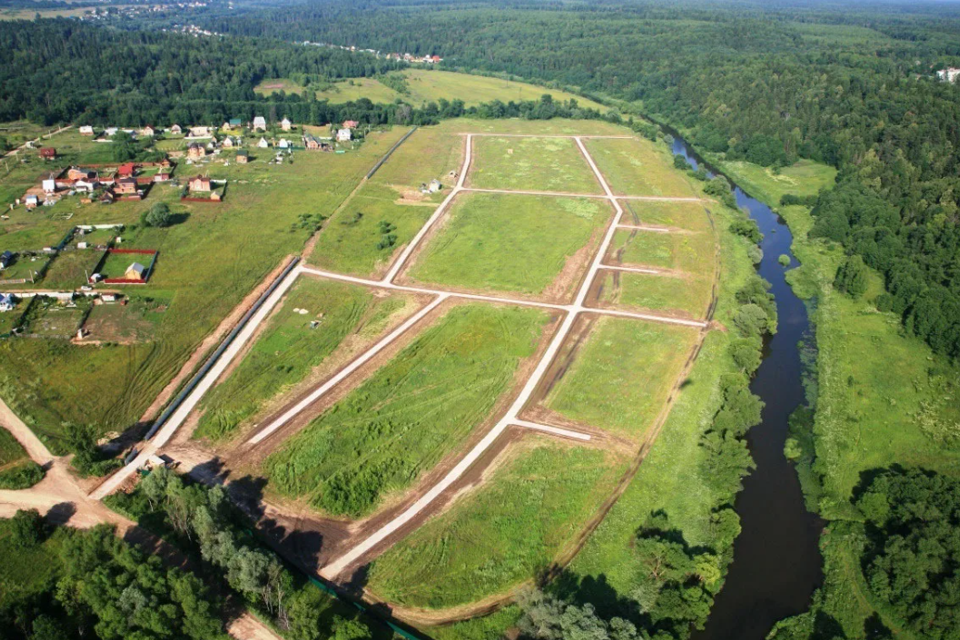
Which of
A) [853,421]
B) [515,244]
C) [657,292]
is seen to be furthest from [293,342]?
[853,421]

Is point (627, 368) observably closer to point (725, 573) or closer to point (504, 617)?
point (725, 573)

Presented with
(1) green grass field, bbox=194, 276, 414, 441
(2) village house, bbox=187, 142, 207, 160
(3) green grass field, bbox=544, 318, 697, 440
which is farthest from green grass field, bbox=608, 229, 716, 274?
(2) village house, bbox=187, 142, 207, 160

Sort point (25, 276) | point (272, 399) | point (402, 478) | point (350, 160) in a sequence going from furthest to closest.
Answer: point (350, 160)
point (25, 276)
point (272, 399)
point (402, 478)

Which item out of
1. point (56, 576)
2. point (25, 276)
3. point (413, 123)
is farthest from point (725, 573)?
point (413, 123)

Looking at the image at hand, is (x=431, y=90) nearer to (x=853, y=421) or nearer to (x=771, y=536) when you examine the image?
(x=853, y=421)

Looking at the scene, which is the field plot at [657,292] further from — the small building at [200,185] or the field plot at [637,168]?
the small building at [200,185]
